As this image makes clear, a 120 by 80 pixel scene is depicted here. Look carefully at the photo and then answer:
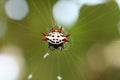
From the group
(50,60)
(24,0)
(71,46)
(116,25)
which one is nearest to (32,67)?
(50,60)

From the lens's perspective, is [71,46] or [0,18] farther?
[0,18]

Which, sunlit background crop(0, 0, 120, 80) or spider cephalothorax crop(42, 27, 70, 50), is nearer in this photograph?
spider cephalothorax crop(42, 27, 70, 50)

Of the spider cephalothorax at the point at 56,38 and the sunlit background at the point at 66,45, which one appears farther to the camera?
the sunlit background at the point at 66,45

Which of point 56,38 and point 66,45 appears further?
point 66,45

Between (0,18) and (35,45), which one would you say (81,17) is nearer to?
(35,45)
